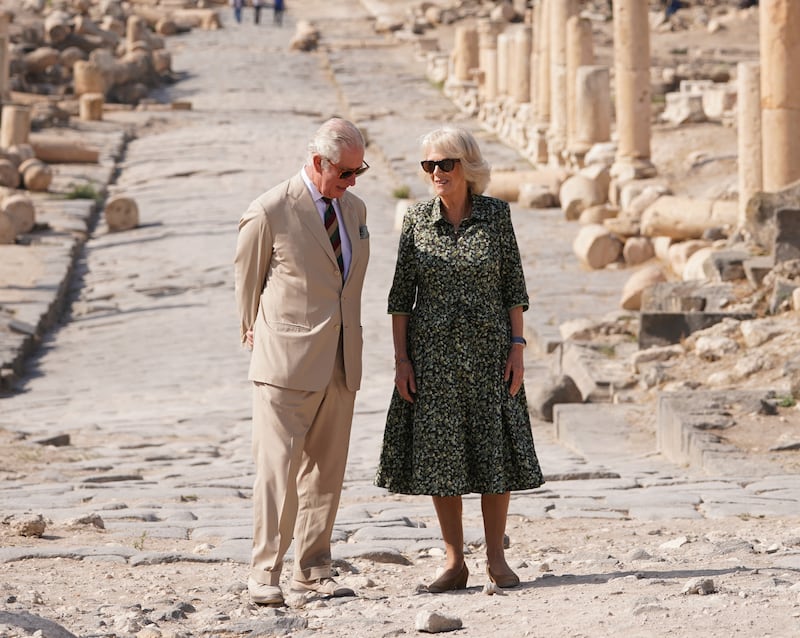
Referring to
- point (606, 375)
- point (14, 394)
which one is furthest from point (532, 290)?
point (14, 394)

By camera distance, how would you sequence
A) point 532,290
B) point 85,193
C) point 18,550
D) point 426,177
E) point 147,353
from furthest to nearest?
1. point 85,193
2. point 532,290
3. point 147,353
4. point 18,550
5. point 426,177

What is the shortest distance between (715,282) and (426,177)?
27.3ft

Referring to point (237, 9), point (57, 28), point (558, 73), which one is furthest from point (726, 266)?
point (237, 9)

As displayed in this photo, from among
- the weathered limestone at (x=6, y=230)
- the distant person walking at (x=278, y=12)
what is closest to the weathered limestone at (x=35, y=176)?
the weathered limestone at (x=6, y=230)

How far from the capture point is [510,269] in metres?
5.85

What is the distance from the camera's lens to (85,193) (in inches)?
995

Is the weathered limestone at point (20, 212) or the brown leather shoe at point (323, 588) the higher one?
the brown leather shoe at point (323, 588)

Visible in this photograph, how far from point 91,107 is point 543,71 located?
37.8 feet

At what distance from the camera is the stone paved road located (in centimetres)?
788

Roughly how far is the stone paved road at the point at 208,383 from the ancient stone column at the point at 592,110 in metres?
2.89

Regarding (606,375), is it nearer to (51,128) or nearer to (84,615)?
(84,615)

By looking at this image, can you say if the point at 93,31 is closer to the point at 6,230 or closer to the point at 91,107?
the point at 91,107

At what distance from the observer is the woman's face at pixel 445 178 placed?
576 centimetres

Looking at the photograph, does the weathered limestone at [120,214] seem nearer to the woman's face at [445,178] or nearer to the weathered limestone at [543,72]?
the weathered limestone at [543,72]
